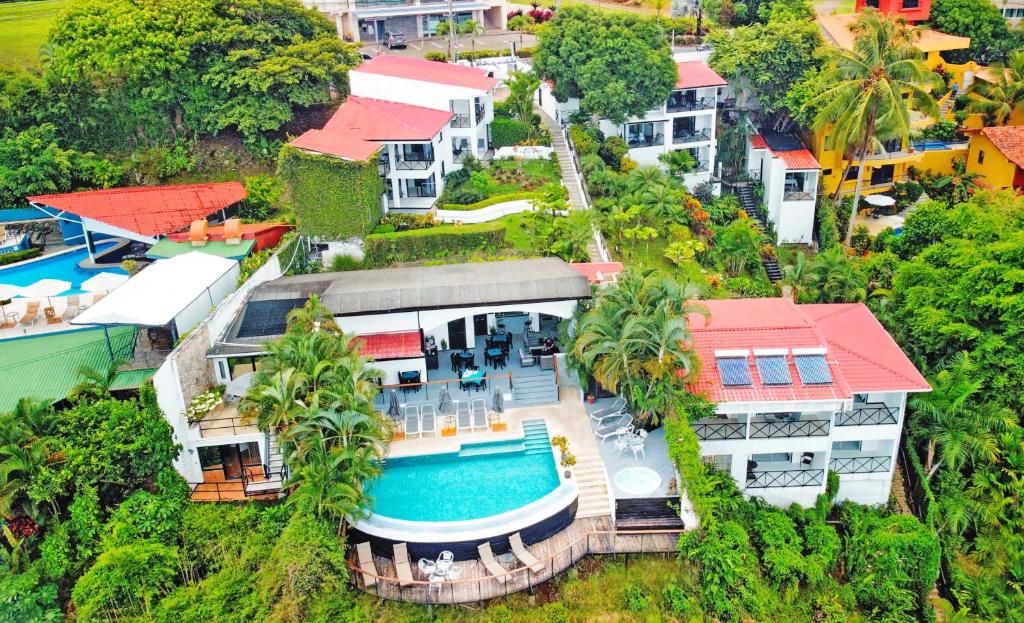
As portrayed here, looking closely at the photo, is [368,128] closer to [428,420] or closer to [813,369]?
[428,420]

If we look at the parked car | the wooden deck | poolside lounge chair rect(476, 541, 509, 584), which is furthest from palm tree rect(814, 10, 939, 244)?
the parked car

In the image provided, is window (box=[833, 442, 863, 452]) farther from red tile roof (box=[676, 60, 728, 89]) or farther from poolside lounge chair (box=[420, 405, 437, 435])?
red tile roof (box=[676, 60, 728, 89])

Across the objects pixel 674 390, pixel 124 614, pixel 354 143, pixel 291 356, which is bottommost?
pixel 124 614

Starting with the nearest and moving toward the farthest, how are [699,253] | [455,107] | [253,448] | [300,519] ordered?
1. [300,519]
2. [253,448]
3. [699,253]
4. [455,107]

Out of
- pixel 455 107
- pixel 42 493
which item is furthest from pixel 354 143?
pixel 42 493

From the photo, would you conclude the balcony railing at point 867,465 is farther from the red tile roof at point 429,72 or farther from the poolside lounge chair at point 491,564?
the red tile roof at point 429,72

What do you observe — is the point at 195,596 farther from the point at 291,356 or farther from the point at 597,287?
the point at 597,287

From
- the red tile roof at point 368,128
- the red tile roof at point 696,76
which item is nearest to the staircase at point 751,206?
the red tile roof at point 696,76

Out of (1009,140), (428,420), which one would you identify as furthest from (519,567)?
(1009,140)
